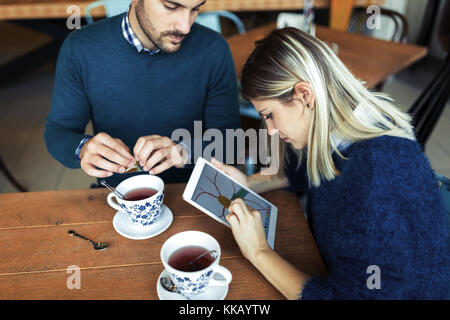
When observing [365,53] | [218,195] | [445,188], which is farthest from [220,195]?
[365,53]

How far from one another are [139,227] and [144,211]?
0.08 meters

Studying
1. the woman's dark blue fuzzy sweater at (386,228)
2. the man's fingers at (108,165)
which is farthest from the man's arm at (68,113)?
the woman's dark blue fuzzy sweater at (386,228)

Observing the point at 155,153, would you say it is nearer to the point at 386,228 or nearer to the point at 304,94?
the point at 304,94

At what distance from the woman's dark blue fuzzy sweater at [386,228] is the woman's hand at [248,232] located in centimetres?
14

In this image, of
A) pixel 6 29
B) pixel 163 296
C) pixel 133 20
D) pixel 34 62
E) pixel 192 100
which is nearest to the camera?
pixel 163 296

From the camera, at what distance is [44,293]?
0.84 m

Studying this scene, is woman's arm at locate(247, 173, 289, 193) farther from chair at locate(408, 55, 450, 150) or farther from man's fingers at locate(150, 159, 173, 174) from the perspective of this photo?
chair at locate(408, 55, 450, 150)

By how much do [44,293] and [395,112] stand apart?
1008 mm

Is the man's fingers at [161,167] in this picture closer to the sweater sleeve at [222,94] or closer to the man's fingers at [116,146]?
the man's fingers at [116,146]

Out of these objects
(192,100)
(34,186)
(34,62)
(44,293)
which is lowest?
(34,186)

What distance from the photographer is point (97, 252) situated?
94 cm

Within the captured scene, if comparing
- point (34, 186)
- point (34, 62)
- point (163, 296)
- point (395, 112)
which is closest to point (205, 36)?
point (395, 112)

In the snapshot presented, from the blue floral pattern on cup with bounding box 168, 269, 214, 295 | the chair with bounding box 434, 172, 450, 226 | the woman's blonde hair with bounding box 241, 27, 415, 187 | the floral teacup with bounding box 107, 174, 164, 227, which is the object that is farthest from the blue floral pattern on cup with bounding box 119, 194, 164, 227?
the chair with bounding box 434, 172, 450, 226

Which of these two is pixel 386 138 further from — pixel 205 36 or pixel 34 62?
pixel 34 62
